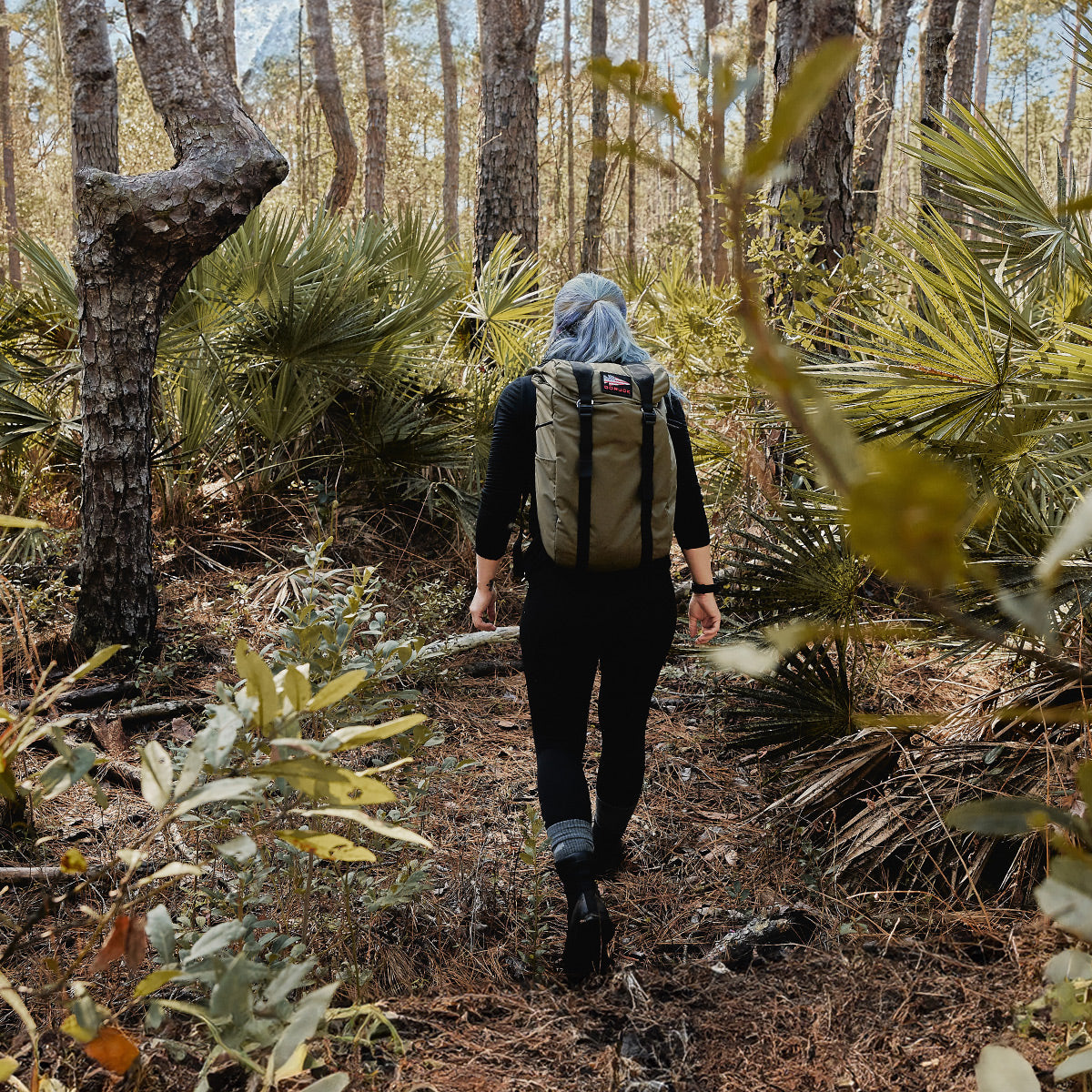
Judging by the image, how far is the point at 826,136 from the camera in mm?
4660

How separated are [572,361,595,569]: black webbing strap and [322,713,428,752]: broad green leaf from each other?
51.2 inches

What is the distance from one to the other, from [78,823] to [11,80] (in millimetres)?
25155

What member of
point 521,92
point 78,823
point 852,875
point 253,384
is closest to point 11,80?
point 521,92

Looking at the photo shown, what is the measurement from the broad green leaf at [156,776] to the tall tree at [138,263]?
2876 mm

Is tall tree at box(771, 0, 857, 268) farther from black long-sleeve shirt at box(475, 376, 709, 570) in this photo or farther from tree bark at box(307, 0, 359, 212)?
tree bark at box(307, 0, 359, 212)

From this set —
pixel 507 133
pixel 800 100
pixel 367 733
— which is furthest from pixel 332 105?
pixel 800 100

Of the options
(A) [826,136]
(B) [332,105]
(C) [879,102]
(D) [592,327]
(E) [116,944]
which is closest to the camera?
(E) [116,944]

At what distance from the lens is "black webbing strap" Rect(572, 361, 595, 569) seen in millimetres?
2289

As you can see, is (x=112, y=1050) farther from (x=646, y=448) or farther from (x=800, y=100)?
(x=646, y=448)

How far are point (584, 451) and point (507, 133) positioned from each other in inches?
216

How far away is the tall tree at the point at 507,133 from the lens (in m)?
6.97

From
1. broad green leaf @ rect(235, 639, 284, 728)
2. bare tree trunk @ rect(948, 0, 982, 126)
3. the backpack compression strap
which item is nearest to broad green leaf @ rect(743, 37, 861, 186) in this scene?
broad green leaf @ rect(235, 639, 284, 728)

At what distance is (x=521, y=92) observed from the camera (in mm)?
7086

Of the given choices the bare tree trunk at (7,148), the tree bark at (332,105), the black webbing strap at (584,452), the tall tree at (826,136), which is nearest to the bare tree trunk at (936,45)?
the tall tree at (826,136)
